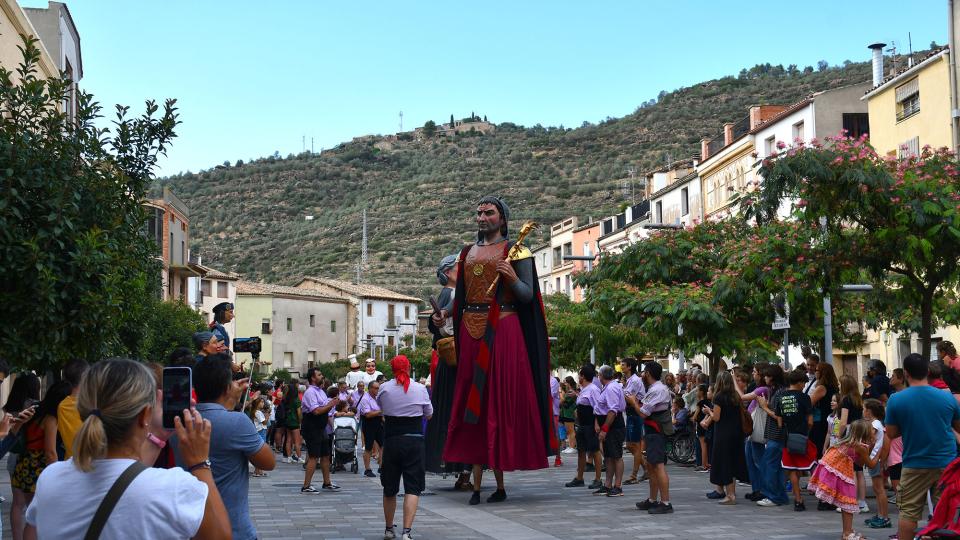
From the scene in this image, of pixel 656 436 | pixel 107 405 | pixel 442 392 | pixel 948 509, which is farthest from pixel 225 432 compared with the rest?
pixel 442 392

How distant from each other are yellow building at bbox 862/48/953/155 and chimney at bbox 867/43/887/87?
970 millimetres

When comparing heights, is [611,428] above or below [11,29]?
below

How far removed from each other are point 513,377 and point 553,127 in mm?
123887

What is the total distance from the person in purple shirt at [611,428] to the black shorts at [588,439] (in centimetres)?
107

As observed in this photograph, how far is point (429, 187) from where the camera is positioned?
112875 millimetres

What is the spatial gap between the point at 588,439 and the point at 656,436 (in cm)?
362

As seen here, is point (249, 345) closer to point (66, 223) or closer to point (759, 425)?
point (66, 223)

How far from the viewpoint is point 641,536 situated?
11.4m

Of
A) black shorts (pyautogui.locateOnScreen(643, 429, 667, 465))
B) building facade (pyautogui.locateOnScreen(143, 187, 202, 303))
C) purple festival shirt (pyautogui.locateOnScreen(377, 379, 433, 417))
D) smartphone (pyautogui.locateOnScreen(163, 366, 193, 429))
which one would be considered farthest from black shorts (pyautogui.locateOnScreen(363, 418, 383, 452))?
building facade (pyautogui.locateOnScreen(143, 187, 202, 303))

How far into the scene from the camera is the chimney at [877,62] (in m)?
42.6

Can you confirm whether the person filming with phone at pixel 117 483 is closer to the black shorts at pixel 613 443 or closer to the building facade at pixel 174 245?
the black shorts at pixel 613 443

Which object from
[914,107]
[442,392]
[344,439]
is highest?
[914,107]

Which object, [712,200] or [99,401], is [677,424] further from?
[712,200]

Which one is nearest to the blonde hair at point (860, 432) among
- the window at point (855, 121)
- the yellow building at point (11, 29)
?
the yellow building at point (11, 29)
